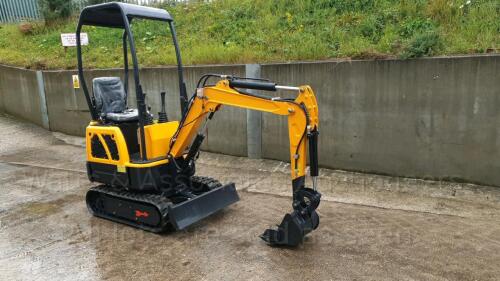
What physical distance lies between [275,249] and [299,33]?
567cm

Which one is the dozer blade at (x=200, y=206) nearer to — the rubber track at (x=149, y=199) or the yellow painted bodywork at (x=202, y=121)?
the rubber track at (x=149, y=199)

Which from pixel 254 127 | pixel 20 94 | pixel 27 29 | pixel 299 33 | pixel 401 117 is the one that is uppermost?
pixel 27 29

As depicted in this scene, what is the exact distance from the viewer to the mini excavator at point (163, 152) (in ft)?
14.1

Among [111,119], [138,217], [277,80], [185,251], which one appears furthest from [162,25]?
[185,251]

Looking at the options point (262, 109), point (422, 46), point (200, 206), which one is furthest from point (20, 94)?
point (422, 46)

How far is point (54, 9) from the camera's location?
1555 cm

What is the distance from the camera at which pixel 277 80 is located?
751 centimetres

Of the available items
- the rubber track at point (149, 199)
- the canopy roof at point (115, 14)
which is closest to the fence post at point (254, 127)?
the rubber track at point (149, 199)

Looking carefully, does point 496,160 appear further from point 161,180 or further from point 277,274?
point 161,180

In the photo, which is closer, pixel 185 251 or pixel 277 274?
pixel 277 274

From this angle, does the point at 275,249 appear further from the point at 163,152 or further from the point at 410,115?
the point at 410,115

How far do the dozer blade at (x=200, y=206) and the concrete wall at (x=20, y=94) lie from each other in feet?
28.5

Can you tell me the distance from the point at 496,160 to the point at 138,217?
16.4 ft

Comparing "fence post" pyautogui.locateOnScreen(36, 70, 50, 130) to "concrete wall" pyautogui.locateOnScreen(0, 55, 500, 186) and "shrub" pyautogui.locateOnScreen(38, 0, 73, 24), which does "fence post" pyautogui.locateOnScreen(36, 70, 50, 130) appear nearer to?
"shrub" pyautogui.locateOnScreen(38, 0, 73, 24)
